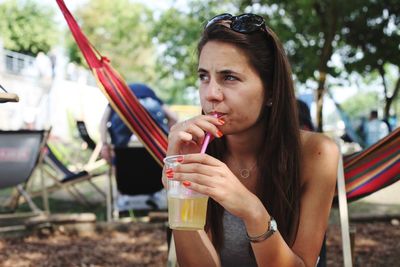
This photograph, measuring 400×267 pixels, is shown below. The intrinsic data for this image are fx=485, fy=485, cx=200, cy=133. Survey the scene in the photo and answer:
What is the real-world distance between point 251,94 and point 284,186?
0.36 m

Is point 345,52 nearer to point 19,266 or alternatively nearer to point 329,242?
point 329,242

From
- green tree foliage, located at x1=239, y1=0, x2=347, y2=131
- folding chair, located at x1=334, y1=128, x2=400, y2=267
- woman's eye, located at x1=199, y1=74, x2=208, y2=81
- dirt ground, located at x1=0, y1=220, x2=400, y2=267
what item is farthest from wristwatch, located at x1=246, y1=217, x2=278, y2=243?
green tree foliage, located at x1=239, y1=0, x2=347, y2=131

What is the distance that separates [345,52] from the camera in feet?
49.4

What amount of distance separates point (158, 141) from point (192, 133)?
1.68m

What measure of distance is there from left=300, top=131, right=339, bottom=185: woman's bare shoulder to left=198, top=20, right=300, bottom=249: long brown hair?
35 millimetres

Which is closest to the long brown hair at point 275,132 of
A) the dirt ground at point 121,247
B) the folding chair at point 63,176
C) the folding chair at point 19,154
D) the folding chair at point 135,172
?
the dirt ground at point 121,247

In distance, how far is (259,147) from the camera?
6.52 ft

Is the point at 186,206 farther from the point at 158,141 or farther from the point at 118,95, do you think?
the point at 118,95

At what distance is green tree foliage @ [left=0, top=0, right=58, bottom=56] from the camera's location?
38.4 m

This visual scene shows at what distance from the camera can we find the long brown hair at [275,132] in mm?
1759

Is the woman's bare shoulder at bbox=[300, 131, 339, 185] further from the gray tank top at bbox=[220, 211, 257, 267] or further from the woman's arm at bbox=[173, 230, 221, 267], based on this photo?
the woman's arm at bbox=[173, 230, 221, 267]

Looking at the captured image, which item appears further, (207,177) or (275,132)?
(275,132)

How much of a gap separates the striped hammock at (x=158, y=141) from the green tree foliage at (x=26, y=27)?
3720 cm

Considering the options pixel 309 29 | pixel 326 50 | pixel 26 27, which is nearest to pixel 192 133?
pixel 326 50
